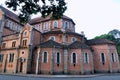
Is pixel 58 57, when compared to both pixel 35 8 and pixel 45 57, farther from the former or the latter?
pixel 35 8

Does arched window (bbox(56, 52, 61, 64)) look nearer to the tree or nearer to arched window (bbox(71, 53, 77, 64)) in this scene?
arched window (bbox(71, 53, 77, 64))

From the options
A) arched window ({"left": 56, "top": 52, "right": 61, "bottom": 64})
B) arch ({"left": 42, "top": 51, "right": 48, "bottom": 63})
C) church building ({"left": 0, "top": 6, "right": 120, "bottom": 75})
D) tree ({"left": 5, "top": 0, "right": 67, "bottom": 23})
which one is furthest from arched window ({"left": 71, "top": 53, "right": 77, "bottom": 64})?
tree ({"left": 5, "top": 0, "right": 67, "bottom": 23})

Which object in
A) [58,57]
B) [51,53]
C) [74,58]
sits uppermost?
[51,53]

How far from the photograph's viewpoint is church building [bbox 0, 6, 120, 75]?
83.4 ft

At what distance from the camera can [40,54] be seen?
25.7 m

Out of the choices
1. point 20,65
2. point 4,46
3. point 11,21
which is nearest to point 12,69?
point 20,65

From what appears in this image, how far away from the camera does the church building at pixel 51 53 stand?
83.4 ft

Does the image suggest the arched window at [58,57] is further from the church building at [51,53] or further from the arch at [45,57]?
the arch at [45,57]

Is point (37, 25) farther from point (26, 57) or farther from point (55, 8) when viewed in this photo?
point (55, 8)

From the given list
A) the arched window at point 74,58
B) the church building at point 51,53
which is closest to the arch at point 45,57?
the church building at point 51,53

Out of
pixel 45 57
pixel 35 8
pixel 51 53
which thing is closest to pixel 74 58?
pixel 51 53

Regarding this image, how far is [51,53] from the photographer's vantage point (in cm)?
2550

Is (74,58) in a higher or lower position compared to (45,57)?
lower

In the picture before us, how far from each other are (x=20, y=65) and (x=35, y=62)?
378 cm
